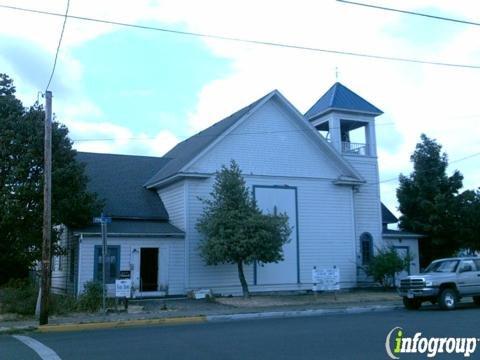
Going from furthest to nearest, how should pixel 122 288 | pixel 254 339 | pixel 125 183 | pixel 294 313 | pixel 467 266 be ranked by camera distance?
1. pixel 125 183
2. pixel 467 266
3. pixel 122 288
4. pixel 294 313
5. pixel 254 339

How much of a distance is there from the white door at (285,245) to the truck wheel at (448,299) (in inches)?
353

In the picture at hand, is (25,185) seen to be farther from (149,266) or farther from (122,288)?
(149,266)

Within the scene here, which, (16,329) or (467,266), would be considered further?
(467,266)

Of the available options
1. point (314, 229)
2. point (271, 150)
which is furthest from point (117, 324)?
point (314, 229)

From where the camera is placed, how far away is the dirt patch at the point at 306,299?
23062 mm

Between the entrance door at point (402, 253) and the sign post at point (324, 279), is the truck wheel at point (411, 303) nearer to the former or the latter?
the sign post at point (324, 279)

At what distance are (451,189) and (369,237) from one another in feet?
19.7

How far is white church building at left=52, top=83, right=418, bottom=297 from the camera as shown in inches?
1010

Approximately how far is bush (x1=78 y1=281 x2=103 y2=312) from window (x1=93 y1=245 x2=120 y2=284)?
262cm

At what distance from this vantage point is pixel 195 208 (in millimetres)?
26469

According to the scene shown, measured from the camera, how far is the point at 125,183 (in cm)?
3000

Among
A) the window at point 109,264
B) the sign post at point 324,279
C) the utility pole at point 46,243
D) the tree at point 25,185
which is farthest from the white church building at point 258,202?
the utility pole at point 46,243

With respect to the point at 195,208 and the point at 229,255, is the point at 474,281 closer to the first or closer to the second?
the point at 229,255

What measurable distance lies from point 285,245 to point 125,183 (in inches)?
354
